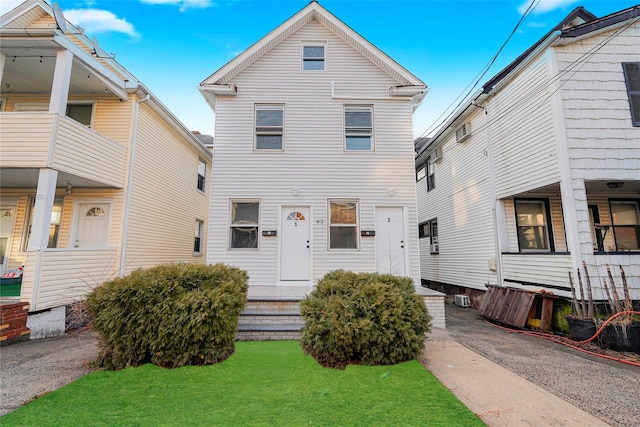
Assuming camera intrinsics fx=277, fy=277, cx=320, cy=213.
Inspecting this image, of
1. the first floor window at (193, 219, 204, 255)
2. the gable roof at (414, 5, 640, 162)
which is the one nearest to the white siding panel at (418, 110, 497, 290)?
the gable roof at (414, 5, 640, 162)

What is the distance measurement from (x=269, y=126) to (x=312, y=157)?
1.56 metres

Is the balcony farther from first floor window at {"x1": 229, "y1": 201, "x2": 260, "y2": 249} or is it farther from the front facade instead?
first floor window at {"x1": 229, "y1": 201, "x2": 260, "y2": 249}

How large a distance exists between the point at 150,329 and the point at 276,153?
545 cm

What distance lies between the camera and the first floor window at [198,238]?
40.0 feet

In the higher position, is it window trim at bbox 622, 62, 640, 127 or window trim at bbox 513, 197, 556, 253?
window trim at bbox 622, 62, 640, 127

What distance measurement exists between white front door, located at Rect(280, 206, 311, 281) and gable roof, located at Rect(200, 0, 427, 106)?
393 cm

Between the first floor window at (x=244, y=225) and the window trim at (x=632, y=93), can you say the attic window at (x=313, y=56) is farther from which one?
the window trim at (x=632, y=93)

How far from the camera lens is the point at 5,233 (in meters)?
7.70

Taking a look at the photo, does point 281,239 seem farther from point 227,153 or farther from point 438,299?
point 438,299

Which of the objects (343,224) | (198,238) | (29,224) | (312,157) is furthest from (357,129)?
(29,224)

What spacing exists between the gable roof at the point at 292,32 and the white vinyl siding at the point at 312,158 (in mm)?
169

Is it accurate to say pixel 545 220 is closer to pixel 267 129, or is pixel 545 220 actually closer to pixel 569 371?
pixel 569 371

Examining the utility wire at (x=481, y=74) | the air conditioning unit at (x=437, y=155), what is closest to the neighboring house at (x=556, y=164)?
the utility wire at (x=481, y=74)

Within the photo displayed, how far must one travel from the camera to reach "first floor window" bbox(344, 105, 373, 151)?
8.02m
